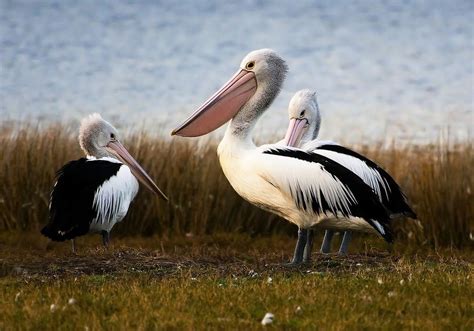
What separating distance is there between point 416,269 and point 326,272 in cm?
81

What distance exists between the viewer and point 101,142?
13.9 metres

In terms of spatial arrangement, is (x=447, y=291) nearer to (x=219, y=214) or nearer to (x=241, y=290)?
(x=241, y=290)

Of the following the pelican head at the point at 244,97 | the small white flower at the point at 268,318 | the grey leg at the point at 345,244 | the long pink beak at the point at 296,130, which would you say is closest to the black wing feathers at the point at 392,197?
the grey leg at the point at 345,244

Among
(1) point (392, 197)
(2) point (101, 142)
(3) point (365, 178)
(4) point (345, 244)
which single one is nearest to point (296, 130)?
(3) point (365, 178)

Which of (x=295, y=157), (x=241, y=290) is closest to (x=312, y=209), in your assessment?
(x=295, y=157)

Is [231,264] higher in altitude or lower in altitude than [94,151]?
lower

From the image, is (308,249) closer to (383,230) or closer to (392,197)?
(383,230)

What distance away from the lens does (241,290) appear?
274 inches

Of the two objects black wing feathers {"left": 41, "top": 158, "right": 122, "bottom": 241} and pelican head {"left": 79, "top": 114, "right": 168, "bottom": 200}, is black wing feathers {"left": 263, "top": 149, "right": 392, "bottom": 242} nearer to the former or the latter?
black wing feathers {"left": 41, "top": 158, "right": 122, "bottom": 241}

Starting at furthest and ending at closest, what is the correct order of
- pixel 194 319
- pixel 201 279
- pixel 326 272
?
pixel 326 272 → pixel 201 279 → pixel 194 319

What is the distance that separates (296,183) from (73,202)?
319 centimetres

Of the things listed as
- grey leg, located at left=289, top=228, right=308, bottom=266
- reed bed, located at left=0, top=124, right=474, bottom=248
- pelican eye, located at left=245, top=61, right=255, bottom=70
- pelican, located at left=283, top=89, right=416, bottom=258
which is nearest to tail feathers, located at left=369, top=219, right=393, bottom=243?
grey leg, located at left=289, top=228, right=308, bottom=266

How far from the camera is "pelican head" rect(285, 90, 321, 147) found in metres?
12.1

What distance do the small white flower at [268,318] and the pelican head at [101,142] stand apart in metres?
7.92
